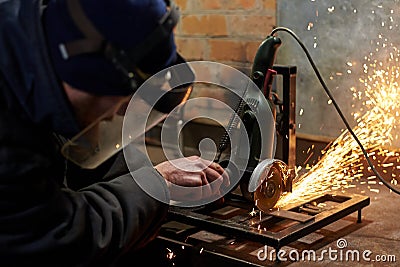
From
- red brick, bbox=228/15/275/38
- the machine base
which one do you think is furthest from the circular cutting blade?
red brick, bbox=228/15/275/38

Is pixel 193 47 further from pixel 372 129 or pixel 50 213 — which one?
pixel 50 213

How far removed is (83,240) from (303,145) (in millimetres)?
1268

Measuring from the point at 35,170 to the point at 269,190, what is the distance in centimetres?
64

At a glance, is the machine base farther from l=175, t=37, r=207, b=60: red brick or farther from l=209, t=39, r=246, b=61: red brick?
l=175, t=37, r=207, b=60: red brick

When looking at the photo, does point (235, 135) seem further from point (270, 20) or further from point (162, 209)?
point (270, 20)

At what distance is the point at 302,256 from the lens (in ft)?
4.93

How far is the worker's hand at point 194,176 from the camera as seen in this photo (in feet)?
4.73

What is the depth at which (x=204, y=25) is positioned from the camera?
2.60m

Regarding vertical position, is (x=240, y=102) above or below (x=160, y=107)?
below

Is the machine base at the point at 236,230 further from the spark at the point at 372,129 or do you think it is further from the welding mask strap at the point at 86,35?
the welding mask strap at the point at 86,35

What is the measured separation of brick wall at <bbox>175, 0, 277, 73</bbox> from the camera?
2.41 meters

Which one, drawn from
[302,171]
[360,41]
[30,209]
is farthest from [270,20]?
[30,209]

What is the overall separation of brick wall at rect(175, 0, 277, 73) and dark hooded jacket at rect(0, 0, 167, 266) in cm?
131

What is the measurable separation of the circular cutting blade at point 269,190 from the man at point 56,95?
1.49 ft
